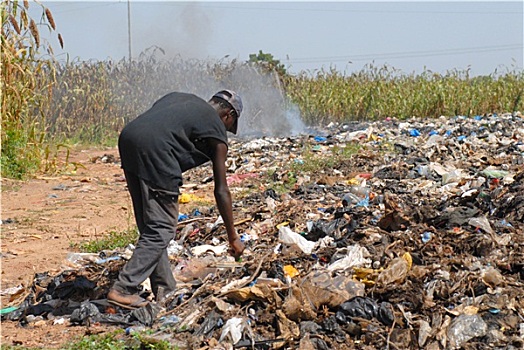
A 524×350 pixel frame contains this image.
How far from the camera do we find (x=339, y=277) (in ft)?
14.1

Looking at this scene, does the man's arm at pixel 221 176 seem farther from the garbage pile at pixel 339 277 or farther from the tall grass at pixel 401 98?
the tall grass at pixel 401 98

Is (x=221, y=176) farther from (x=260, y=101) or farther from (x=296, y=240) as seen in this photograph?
(x=260, y=101)

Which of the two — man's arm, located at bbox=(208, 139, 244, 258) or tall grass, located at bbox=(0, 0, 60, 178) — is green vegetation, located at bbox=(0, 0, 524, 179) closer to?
tall grass, located at bbox=(0, 0, 60, 178)

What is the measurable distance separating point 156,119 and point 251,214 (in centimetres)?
247

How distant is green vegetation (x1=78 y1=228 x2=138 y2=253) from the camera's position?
19.9 ft

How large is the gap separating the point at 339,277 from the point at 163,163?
1.32 m

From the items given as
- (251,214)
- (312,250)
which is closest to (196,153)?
(312,250)

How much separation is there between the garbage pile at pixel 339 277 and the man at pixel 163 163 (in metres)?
0.31

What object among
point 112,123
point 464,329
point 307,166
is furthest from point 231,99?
point 112,123

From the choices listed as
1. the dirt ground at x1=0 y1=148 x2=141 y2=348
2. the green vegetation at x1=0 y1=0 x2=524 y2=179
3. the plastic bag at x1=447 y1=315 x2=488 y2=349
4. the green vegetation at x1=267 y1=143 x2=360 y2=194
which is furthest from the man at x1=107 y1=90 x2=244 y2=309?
the green vegetation at x1=0 y1=0 x2=524 y2=179

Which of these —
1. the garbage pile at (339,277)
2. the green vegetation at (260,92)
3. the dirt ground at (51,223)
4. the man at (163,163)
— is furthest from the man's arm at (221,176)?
the green vegetation at (260,92)

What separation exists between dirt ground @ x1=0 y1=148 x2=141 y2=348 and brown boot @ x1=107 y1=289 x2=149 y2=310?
0.17 metres

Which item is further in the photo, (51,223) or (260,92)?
(260,92)

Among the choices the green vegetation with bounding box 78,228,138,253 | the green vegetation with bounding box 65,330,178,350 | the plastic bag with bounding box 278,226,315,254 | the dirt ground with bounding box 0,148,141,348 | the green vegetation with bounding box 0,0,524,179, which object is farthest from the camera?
the green vegetation with bounding box 0,0,524,179
